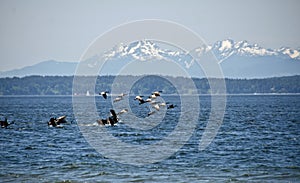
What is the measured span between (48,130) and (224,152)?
77.7ft

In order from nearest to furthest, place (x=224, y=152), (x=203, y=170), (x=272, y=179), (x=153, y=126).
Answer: (x=272, y=179)
(x=203, y=170)
(x=224, y=152)
(x=153, y=126)

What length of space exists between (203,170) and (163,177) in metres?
3.04

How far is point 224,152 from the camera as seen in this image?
43.4 meters

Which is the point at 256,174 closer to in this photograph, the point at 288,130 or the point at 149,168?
the point at 149,168

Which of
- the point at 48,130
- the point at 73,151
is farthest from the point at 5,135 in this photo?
the point at 73,151

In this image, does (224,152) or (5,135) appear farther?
(5,135)

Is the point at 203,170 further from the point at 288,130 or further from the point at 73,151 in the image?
the point at 288,130

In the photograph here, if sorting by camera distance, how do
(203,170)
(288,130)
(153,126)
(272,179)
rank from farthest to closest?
(153,126)
(288,130)
(203,170)
(272,179)

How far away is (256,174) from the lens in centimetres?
3425

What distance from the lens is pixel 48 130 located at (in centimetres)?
6203

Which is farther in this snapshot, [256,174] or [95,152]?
[95,152]

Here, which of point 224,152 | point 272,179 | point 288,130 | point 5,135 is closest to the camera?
point 272,179

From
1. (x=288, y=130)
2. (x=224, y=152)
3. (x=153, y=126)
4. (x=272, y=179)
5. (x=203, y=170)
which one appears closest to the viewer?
(x=272, y=179)

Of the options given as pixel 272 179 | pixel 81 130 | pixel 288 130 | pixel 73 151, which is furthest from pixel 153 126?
pixel 272 179
